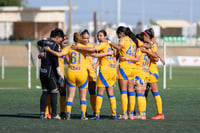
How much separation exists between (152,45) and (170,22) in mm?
64771

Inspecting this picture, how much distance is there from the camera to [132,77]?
9883 millimetres

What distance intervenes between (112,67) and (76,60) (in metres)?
0.79

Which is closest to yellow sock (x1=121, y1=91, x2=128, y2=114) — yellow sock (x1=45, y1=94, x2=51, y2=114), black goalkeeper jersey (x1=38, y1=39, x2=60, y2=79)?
black goalkeeper jersey (x1=38, y1=39, x2=60, y2=79)

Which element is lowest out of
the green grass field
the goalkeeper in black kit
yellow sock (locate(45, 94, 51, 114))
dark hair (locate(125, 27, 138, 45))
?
the green grass field

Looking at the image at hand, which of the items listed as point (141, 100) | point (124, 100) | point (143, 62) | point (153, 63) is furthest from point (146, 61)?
point (124, 100)

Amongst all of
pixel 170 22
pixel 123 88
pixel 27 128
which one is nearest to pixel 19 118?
pixel 27 128

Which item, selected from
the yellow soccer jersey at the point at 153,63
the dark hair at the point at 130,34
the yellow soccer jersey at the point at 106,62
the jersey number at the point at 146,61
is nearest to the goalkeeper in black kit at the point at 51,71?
the yellow soccer jersey at the point at 106,62

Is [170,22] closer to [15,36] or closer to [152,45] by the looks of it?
[15,36]

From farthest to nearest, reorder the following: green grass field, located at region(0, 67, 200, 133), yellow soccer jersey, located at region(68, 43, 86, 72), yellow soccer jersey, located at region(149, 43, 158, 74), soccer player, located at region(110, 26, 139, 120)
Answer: yellow soccer jersey, located at region(149, 43, 158, 74) → soccer player, located at region(110, 26, 139, 120) → yellow soccer jersey, located at region(68, 43, 86, 72) → green grass field, located at region(0, 67, 200, 133)

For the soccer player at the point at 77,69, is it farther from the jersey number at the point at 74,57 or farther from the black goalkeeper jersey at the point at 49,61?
the black goalkeeper jersey at the point at 49,61

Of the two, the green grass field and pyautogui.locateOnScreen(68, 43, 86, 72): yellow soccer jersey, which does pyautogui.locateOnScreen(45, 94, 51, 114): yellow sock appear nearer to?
the green grass field

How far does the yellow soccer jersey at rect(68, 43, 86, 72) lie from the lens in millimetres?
9562

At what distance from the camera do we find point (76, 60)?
9594mm

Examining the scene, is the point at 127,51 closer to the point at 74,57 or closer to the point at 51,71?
the point at 74,57
